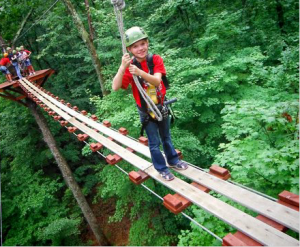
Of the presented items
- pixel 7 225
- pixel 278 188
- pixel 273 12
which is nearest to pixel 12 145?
pixel 7 225

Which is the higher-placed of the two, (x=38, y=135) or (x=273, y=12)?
(x=273, y=12)

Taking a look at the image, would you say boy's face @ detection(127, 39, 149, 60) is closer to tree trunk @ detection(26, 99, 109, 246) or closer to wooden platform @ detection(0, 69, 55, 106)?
tree trunk @ detection(26, 99, 109, 246)

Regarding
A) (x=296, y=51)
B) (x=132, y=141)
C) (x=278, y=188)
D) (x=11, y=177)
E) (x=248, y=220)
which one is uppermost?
(x=296, y=51)

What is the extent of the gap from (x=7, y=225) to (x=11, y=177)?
1.87m

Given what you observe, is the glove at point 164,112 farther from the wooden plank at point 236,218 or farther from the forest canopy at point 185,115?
the forest canopy at point 185,115

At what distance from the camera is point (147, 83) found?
2273 mm

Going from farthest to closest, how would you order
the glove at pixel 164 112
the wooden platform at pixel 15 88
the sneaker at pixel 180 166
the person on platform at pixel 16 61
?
the person on platform at pixel 16 61, the wooden platform at pixel 15 88, the sneaker at pixel 180 166, the glove at pixel 164 112

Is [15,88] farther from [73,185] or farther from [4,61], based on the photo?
[73,185]

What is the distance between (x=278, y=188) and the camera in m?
2.63

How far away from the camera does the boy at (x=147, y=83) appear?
2021 mm

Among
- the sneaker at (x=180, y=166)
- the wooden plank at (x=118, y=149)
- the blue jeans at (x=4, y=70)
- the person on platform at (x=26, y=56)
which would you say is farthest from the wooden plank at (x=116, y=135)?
the person on platform at (x=26, y=56)

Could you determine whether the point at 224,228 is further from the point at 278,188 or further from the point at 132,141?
the point at 132,141

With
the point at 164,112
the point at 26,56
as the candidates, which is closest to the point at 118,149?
the point at 164,112

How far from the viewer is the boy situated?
6.63ft
